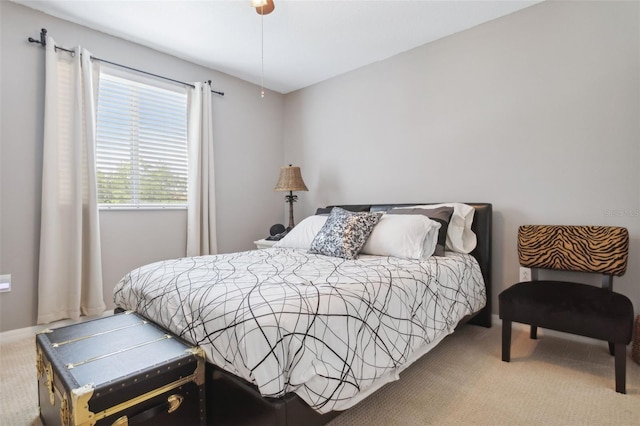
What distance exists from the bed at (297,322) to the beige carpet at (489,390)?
0.22 m

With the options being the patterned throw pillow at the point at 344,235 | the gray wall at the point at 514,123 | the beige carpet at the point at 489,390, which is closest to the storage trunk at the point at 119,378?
the beige carpet at the point at 489,390

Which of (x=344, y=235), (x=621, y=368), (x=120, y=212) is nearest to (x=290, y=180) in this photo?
(x=344, y=235)

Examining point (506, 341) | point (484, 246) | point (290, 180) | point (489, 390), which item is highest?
point (290, 180)

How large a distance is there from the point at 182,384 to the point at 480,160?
8.58ft

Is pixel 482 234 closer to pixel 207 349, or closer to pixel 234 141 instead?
pixel 207 349

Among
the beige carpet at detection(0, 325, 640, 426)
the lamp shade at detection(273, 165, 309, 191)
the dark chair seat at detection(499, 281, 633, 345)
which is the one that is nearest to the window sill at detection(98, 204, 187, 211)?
the lamp shade at detection(273, 165, 309, 191)

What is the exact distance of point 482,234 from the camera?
2533 mm

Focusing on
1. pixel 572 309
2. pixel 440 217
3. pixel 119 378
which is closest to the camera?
pixel 119 378

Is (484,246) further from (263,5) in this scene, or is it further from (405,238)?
(263,5)

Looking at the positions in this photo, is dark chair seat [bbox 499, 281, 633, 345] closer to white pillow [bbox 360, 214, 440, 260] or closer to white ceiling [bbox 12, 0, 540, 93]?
white pillow [bbox 360, 214, 440, 260]

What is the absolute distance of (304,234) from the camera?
2.75 meters

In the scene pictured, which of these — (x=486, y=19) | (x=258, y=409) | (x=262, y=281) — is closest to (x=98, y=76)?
(x=262, y=281)

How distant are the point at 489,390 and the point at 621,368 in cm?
66

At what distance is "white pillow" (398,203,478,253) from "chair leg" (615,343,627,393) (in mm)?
1035
